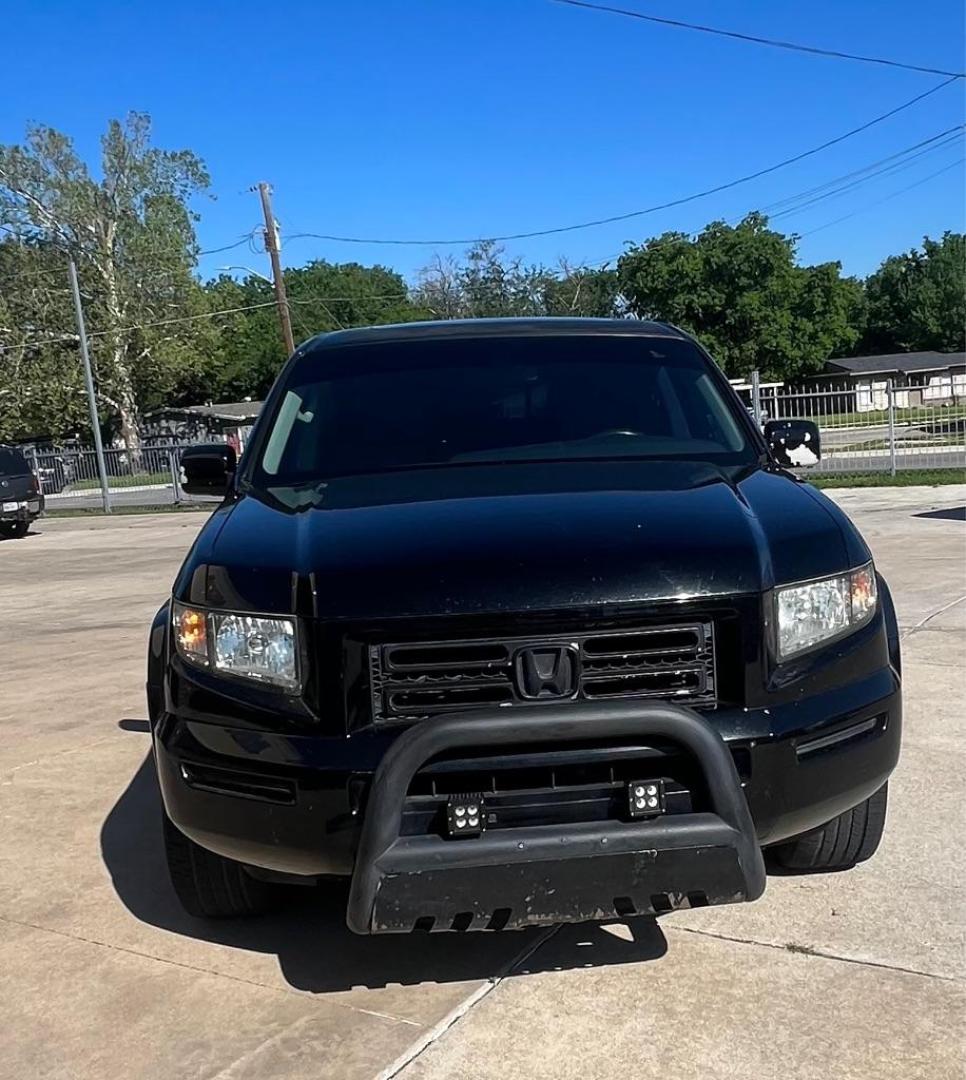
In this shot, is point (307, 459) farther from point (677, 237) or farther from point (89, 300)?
point (677, 237)

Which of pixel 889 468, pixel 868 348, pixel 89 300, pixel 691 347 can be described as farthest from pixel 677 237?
pixel 691 347

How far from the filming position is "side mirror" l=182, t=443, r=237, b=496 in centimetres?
424

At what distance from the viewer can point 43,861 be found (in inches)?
162

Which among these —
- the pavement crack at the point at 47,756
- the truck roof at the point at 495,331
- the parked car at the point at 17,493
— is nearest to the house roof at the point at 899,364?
the parked car at the point at 17,493

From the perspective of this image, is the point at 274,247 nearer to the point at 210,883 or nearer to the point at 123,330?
the point at 123,330

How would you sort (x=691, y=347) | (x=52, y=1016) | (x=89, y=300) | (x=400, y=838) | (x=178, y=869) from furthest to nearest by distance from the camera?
(x=89, y=300) → (x=691, y=347) → (x=178, y=869) → (x=52, y=1016) → (x=400, y=838)

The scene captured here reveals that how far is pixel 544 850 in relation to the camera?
2.52 m

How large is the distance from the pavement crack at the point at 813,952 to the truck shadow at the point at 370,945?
12cm

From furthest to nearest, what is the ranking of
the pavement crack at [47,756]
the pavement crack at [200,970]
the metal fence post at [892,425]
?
the metal fence post at [892,425] < the pavement crack at [47,756] < the pavement crack at [200,970]

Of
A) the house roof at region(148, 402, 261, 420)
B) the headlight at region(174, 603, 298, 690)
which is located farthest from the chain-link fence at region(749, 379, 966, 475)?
the house roof at region(148, 402, 261, 420)

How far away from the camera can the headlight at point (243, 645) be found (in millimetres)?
2744

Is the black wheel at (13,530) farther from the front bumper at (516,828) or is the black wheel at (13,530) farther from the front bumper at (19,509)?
the front bumper at (516,828)

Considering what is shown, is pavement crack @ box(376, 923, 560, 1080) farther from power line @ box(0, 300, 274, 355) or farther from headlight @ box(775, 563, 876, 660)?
power line @ box(0, 300, 274, 355)

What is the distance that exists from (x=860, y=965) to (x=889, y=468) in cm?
1847
